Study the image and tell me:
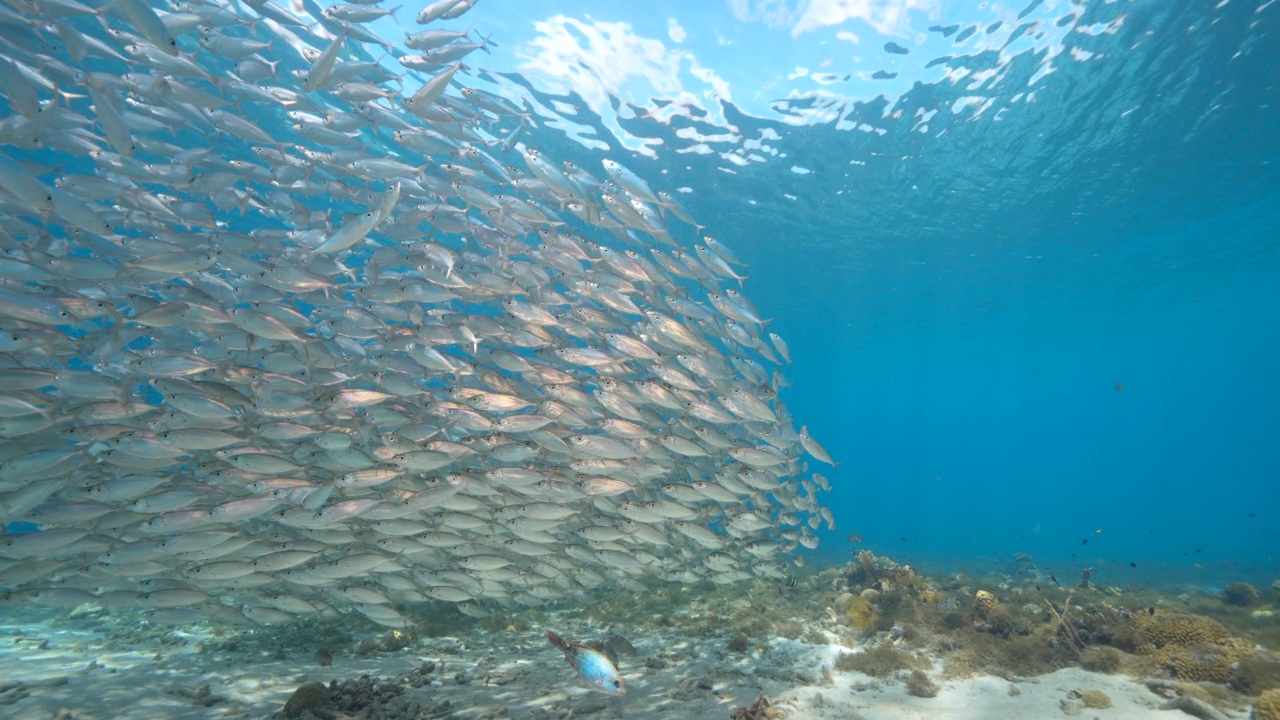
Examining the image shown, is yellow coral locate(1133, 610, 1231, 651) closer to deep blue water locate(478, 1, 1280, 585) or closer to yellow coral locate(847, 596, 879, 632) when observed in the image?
yellow coral locate(847, 596, 879, 632)

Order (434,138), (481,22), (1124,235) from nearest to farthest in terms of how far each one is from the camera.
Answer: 1. (434,138)
2. (481,22)
3. (1124,235)

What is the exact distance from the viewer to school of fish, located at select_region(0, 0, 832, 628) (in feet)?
18.5

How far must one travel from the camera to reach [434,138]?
7.89 m

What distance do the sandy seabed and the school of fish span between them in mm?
905

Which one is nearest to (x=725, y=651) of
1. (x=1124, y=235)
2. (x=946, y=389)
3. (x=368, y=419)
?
(x=368, y=419)

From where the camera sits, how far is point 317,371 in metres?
6.96

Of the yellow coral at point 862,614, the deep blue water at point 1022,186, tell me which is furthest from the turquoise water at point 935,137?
the yellow coral at point 862,614

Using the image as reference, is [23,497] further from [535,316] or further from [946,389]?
[946,389]

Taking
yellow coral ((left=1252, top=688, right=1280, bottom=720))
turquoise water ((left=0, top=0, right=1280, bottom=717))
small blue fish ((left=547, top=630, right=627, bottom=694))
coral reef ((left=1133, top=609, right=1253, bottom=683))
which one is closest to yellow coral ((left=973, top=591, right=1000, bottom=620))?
turquoise water ((left=0, top=0, right=1280, bottom=717))

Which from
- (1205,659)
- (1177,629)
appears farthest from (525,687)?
(1177,629)

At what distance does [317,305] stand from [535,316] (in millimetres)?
4011

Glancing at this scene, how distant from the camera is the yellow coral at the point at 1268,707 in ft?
15.0

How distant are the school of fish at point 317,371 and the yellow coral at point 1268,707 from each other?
492 cm

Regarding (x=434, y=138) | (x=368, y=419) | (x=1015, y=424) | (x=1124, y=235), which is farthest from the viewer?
(x=1015, y=424)
